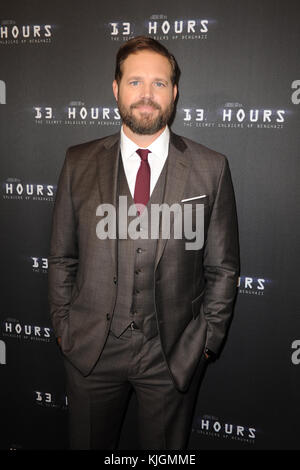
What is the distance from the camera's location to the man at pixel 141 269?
1.68m

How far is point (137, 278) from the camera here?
5.52 feet

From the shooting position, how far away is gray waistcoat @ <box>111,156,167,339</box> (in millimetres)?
1674

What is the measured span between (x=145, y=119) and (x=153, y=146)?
12 centimetres

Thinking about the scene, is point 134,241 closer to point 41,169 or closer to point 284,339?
point 41,169

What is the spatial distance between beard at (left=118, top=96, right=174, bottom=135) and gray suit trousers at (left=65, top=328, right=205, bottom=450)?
85 centimetres

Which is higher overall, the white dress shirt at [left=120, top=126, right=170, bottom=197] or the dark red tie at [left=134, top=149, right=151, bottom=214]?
the white dress shirt at [left=120, top=126, right=170, bottom=197]

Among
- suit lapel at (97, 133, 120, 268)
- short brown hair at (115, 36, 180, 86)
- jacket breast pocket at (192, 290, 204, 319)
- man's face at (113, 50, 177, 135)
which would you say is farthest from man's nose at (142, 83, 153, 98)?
jacket breast pocket at (192, 290, 204, 319)

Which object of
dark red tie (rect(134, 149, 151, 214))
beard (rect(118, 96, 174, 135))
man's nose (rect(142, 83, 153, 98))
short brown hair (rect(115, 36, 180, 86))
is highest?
short brown hair (rect(115, 36, 180, 86))

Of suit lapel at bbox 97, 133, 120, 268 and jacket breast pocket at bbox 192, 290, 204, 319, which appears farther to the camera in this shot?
jacket breast pocket at bbox 192, 290, 204, 319

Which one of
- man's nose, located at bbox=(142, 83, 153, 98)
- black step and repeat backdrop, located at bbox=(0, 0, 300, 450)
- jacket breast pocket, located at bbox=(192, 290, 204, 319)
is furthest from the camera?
black step and repeat backdrop, located at bbox=(0, 0, 300, 450)

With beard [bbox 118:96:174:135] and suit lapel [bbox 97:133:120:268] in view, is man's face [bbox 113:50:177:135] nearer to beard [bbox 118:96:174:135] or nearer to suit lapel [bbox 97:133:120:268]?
beard [bbox 118:96:174:135]

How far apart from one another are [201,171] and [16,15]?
4.51 feet

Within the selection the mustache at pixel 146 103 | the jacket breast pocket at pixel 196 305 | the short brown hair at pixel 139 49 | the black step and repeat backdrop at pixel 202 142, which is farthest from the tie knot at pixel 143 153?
the jacket breast pocket at pixel 196 305

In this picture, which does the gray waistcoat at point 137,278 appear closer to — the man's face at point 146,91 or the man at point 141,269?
the man at point 141,269
